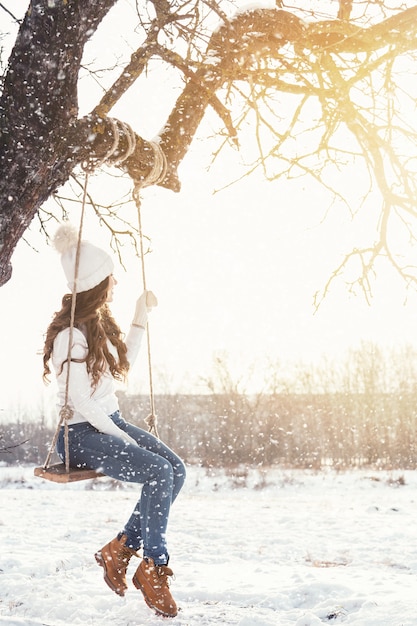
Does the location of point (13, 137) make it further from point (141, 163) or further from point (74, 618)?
point (74, 618)

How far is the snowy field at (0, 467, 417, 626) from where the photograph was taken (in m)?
3.77

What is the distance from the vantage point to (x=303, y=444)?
80.7 ft

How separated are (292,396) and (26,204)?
24.8m

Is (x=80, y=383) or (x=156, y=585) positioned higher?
(x=80, y=383)

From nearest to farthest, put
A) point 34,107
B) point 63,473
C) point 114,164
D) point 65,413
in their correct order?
point 34,107, point 63,473, point 65,413, point 114,164

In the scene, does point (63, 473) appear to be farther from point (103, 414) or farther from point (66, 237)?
point (66, 237)

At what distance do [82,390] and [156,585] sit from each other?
1.07m

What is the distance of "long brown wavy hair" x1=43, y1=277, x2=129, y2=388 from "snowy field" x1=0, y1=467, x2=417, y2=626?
1400 millimetres

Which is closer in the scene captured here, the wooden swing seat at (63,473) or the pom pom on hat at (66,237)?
the wooden swing seat at (63,473)

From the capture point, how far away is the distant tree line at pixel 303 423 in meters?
24.0

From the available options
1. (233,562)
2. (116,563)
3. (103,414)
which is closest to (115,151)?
(103,414)

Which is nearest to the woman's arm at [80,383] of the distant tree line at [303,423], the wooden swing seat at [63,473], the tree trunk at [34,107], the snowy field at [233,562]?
the wooden swing seat at [63,473]

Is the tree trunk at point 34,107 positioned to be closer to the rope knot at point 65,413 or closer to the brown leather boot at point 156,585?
the rope knot at point 65,413

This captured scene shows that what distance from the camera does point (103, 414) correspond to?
3.10m
